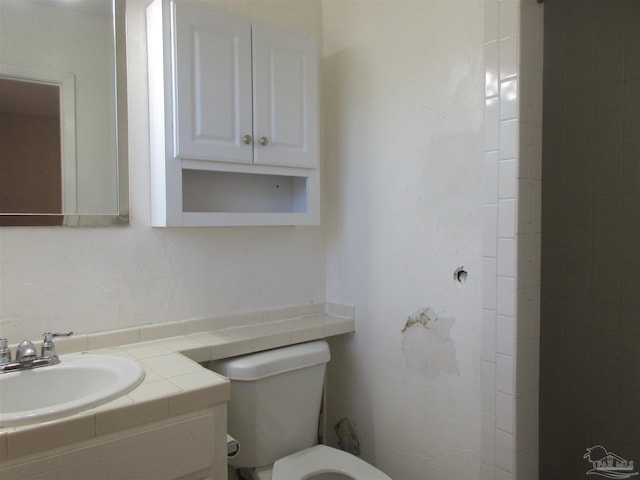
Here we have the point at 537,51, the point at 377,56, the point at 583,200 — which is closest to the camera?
the point at 537,51

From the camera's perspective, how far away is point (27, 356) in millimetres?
1149

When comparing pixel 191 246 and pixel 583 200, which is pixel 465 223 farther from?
pixel 191 246

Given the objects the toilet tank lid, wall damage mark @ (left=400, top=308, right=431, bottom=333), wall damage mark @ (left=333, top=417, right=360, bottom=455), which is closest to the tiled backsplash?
the toilet tank lid

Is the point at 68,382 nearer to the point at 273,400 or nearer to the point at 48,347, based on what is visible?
the point at 48,347

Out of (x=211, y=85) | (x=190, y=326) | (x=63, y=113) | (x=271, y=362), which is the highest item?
(x=211, y=85)

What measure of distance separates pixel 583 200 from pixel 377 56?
1057 millimetres

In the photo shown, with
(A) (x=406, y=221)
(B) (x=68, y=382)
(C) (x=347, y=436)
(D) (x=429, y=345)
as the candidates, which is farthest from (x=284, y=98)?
(C) (x=347, y=436)

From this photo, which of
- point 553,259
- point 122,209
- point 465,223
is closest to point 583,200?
point 553,259

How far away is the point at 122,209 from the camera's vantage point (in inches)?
55.9

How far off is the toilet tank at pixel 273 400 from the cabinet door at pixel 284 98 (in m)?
0.67

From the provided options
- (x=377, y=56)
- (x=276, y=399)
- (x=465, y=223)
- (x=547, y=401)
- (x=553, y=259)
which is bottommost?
(x=547, y=401)

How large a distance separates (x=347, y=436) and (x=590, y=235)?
1.31 meters

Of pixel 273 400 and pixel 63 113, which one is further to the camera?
pixel 273 400

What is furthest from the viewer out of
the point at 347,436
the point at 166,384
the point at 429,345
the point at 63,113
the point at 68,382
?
the point at 347,436
